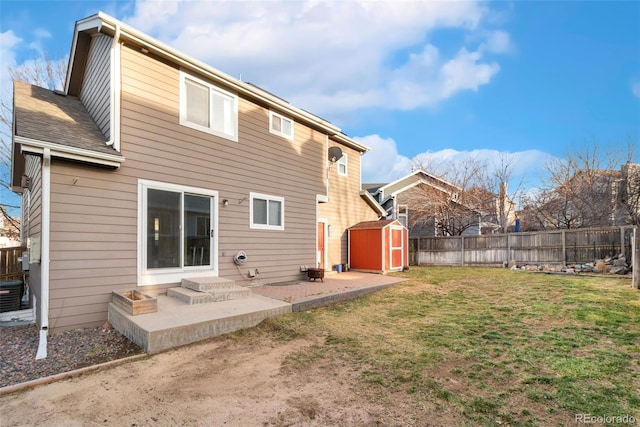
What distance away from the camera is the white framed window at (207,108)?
7.02 meters

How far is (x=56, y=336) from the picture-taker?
193 inches

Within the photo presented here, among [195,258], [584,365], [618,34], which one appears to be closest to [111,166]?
[195,258]

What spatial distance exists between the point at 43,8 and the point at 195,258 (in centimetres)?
1001

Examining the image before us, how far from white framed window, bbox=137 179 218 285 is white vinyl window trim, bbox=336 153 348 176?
6.25m

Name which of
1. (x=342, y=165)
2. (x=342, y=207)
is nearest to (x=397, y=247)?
(x=342, y=207)

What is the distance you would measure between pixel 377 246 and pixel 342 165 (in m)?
3.55

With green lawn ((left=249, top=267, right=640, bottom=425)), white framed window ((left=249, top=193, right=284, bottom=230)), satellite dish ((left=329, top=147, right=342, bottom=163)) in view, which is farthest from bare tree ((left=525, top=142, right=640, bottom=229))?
white framed window ((left=249, top=193, right=284, bottom=230))

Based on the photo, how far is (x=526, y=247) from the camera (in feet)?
43.2

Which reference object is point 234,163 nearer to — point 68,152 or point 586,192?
point 68,152

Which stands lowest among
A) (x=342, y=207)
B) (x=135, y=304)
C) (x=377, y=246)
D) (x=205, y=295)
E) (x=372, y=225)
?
(x=205, y=295)

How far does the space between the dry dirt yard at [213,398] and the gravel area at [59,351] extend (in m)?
0.52

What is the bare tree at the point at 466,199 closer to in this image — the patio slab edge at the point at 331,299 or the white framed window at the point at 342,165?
the white framed window at the point at 342,165

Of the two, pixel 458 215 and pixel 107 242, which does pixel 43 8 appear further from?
pixel 458 215

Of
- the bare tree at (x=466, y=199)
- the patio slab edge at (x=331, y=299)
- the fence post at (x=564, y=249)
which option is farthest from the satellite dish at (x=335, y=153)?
the fence post at (x=564, y=249)
